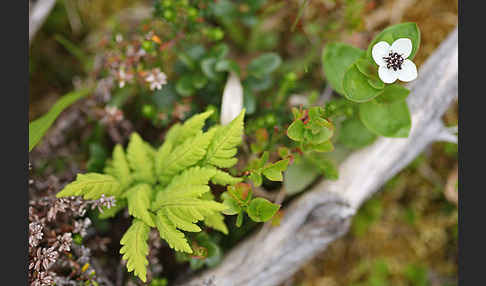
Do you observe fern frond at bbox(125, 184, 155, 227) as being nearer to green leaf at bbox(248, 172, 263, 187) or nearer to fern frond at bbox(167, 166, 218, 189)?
fern frond at bbox(167, 166, 218, 189)

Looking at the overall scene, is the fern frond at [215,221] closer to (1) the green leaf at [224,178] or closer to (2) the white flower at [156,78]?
(1) the green leaf at [224,178]

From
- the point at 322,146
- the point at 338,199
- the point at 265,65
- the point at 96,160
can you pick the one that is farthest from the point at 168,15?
the point at 338,199

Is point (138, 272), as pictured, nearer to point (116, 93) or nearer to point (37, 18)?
point (116, 93)

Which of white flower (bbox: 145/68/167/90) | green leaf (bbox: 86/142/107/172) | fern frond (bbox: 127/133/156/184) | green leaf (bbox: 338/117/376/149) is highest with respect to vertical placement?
white flower (bbox: 145/68/167/90)

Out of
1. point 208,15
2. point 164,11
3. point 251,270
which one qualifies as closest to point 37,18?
point 164,11

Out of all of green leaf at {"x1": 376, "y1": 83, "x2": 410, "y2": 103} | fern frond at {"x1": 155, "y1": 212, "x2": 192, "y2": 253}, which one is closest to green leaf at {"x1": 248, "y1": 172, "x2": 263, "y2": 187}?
fern frond at {"x1": 155, "y1": 212, "x2": 192, "y2": 253}

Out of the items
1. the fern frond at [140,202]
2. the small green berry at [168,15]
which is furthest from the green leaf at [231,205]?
the small green berry at [168,15]

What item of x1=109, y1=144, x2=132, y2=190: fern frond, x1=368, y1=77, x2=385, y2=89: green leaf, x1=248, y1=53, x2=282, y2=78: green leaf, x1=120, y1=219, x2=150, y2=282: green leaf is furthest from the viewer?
x1=248, y1=53, x2=282, y2=78: green leaf
